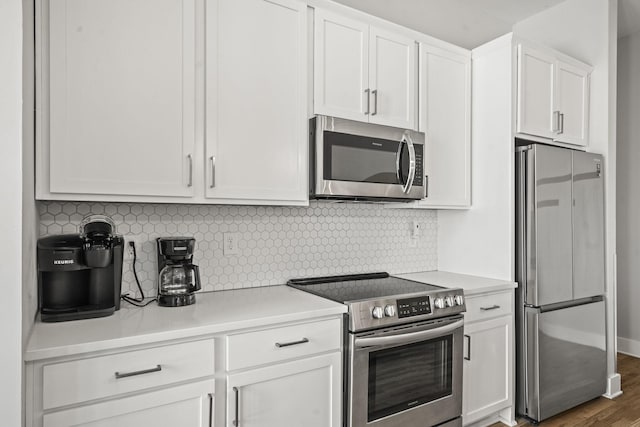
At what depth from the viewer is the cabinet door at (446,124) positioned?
8.70 ft

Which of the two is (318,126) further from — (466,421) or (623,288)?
(623,288)

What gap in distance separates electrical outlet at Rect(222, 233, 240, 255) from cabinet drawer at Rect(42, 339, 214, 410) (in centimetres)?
76

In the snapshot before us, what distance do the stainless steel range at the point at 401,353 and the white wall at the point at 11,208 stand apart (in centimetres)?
123

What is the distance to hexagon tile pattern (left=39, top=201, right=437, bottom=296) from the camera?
201 centimetres

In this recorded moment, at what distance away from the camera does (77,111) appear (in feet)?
5.32

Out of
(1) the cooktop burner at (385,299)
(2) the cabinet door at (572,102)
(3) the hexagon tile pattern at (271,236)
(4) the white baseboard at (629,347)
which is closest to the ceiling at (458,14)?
(2) the cabinet door at (572,102)

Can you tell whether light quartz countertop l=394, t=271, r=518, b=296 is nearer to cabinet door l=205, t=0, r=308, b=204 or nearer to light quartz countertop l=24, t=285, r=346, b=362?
light quartz countertop l=24, t=285, r=346, b=362

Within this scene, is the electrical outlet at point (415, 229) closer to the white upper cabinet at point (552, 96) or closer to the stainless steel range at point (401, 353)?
the stainless steel range at point (401, 353)

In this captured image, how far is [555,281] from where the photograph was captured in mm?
2684

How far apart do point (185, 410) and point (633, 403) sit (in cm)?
313

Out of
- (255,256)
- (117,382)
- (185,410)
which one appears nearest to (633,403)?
(255,256)

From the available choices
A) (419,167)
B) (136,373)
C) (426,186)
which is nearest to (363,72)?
(419,167)

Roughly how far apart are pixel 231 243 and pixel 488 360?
5.54 feet

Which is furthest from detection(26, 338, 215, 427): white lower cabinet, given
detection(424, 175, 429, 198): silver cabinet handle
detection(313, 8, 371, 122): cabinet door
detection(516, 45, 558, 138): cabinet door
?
detection(516, 45, 558, 138): cabinet door
